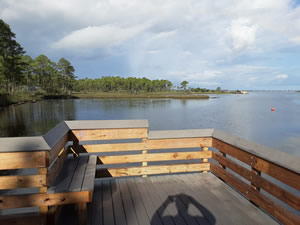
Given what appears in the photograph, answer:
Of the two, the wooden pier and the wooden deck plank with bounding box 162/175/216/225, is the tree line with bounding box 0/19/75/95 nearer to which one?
the wooden pier

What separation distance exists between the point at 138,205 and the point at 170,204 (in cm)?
43

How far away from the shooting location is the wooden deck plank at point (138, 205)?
2.31m

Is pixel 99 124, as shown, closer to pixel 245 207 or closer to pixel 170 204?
pixel 170 204

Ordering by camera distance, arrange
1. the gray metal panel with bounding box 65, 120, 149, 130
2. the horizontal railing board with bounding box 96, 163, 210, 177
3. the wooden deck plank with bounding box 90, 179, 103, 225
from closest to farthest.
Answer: the wooden deck plank with bounding box 90, 179, 103, 225, the gray metal panel with bounding box 65, 120, 149, 130, the horizontal railing board with bounding box 96, 163, 210, 177

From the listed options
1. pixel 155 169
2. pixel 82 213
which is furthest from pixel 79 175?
pixel 155 169

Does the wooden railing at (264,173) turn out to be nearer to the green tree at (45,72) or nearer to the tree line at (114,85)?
the green tree at (45,72)

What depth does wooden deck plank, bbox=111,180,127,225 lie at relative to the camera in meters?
2.30

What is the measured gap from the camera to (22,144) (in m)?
1.85

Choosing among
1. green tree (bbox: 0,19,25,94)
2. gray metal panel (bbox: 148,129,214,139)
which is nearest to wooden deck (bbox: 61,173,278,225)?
gray metal panel (bbox: 148,129,214,139)

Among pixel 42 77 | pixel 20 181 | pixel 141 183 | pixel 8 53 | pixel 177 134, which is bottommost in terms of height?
pixel 141 183

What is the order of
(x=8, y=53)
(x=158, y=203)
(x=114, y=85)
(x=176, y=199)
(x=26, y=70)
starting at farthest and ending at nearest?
(x=114, y=85), (x=26, y=70), (x=8, y=53), (x=176, y=199), (x=158, y=203)

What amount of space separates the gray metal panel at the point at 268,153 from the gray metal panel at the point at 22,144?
92.2 inches

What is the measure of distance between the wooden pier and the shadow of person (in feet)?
0.04

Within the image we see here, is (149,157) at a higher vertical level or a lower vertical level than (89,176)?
lower
